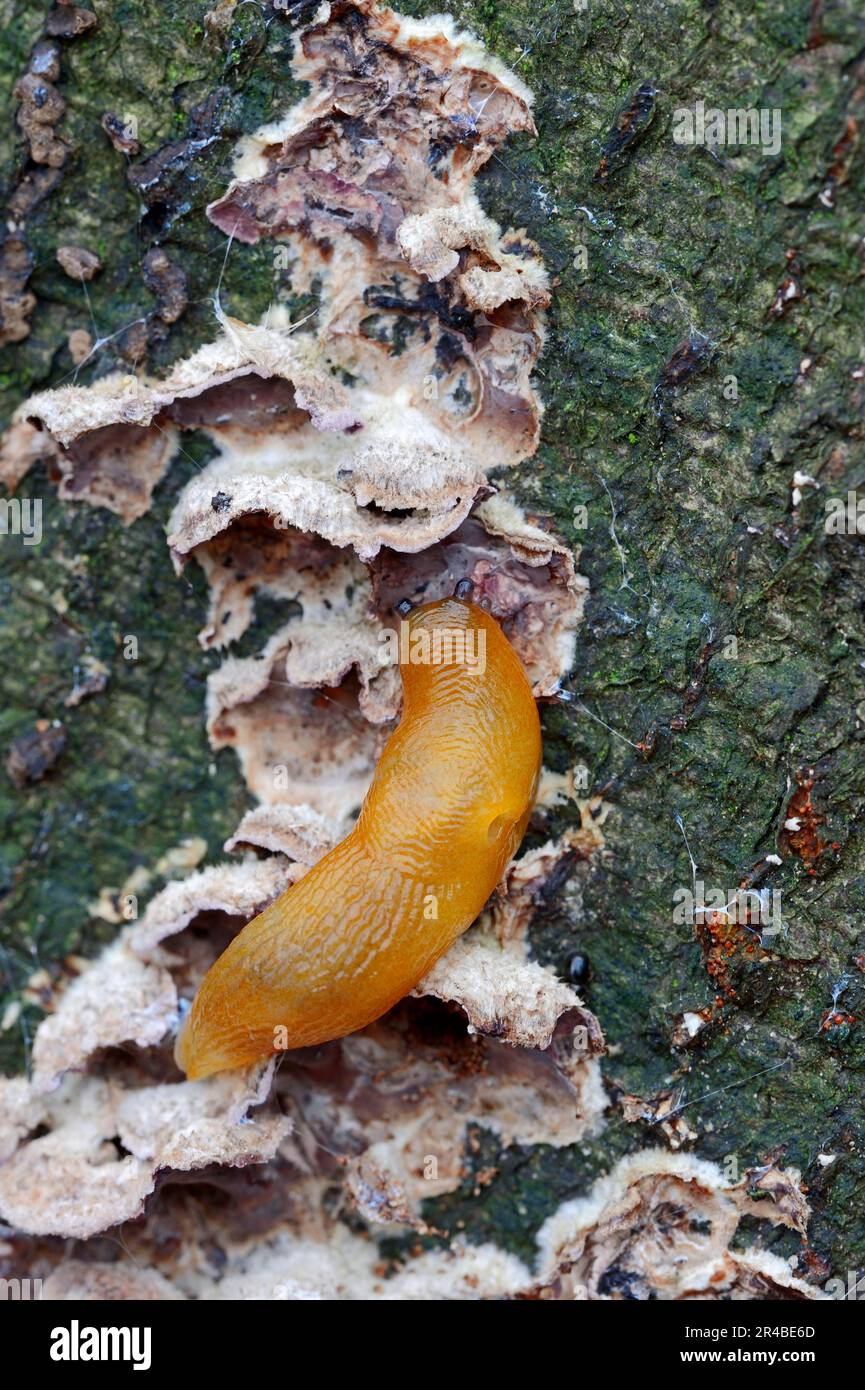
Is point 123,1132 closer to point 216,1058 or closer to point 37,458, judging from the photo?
point 216,1058

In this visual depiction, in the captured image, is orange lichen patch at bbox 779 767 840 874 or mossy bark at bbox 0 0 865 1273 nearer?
mossy bark at bbox 0 0 865 1273

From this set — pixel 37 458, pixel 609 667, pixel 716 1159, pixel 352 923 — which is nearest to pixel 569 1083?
pixel 716 1159

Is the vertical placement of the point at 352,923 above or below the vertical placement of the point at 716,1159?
above
